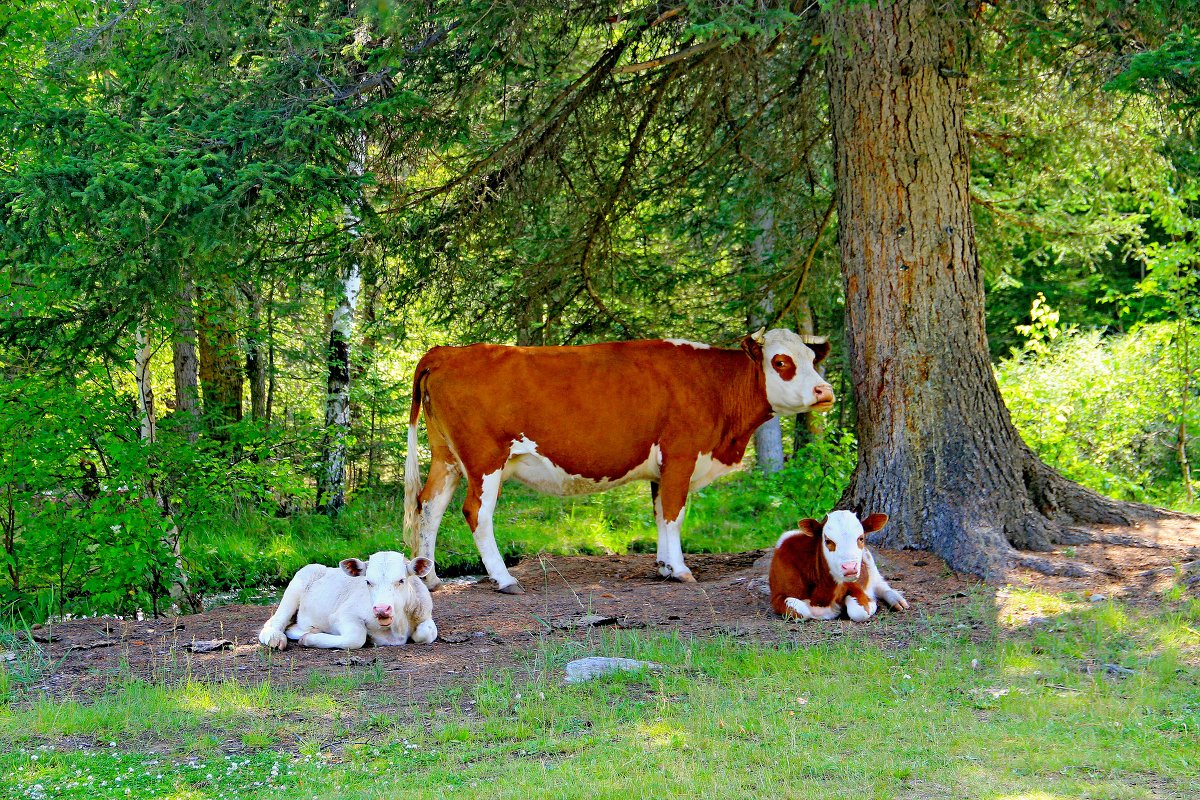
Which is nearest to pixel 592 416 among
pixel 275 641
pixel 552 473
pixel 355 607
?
pixel 552 473

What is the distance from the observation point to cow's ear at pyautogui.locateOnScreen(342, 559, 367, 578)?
8.19 meters

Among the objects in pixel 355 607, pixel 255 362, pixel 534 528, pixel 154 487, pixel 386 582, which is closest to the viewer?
pixel 386 582

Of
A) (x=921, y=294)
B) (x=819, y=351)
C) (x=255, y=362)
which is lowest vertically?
(x=819, y=351)

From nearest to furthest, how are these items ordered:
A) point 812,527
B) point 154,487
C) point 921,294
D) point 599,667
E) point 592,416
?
1. point 599,667
2. point 812,527
3. point 921,294
4. point 154,487
5. point 592,416

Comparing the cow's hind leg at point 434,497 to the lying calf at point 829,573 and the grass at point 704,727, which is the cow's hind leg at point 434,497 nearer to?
the grass at point 704,727

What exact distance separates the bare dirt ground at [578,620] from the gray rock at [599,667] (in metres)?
0.46

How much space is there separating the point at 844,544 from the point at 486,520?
330cm

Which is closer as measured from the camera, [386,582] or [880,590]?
[386,582]

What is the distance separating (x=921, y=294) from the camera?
9.75m

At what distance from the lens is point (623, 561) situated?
11617 millimetres

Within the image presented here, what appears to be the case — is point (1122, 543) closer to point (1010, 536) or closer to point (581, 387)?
point (1010, 536)

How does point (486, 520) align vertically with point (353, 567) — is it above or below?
above

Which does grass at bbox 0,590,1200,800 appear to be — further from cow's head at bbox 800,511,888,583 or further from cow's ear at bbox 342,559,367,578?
cow's ear at bbox 342,559,367,578

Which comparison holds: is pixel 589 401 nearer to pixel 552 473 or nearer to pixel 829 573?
pixel 552 473
